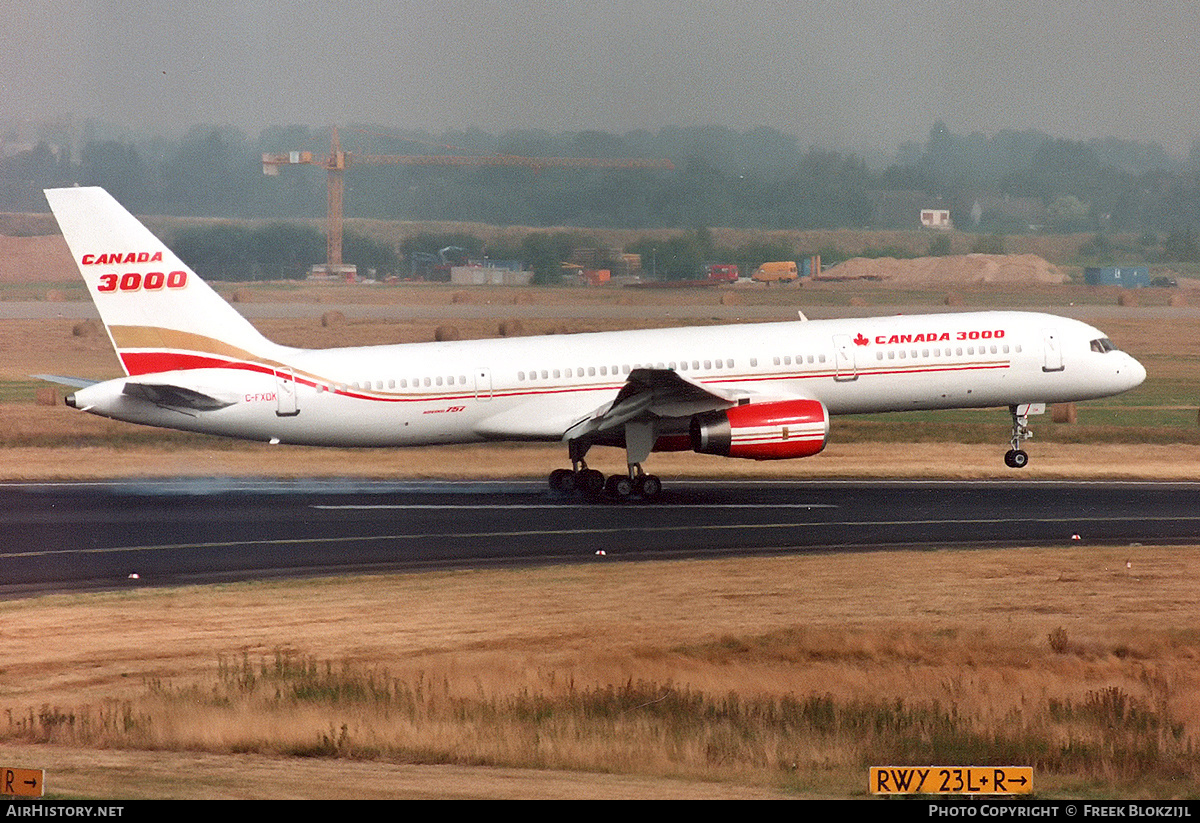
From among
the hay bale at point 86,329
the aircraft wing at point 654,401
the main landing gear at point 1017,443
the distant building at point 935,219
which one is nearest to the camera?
the aircraft wing at point 654,401

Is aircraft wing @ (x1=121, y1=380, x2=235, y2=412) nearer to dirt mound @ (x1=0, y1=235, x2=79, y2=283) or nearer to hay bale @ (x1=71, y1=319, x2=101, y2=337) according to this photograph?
hay bale @ (x1=71, y1=319, x2=101, y2=337)

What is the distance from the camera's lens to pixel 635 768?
19109 millimetres

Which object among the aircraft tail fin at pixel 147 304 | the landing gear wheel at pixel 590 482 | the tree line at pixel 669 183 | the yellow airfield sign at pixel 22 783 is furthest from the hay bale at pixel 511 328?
the yellow airfield sign at pixel 22 783

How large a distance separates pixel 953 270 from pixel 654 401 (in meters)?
52.2

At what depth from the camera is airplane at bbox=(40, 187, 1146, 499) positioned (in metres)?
36.6

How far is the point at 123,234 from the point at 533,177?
46151mm

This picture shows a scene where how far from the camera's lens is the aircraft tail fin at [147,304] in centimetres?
3694

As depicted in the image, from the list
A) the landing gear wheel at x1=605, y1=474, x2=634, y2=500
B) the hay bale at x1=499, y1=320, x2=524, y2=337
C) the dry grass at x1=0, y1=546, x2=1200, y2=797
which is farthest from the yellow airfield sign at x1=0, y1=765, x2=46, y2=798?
the hay bale at x1=499, y1=320, x2=524, y2=337

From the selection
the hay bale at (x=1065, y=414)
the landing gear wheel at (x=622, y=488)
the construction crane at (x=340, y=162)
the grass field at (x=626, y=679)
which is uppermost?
the construction crane at (x=340, y=162)

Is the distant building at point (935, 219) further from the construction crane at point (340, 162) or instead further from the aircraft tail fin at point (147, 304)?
the aircraft tail fin at point (147, 304)

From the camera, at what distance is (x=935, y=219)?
88.8 metres

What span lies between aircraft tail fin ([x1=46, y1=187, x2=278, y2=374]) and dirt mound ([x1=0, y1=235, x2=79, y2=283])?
6575 cm

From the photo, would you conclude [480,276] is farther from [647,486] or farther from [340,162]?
[647,486]

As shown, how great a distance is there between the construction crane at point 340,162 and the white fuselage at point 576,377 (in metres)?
42.3
